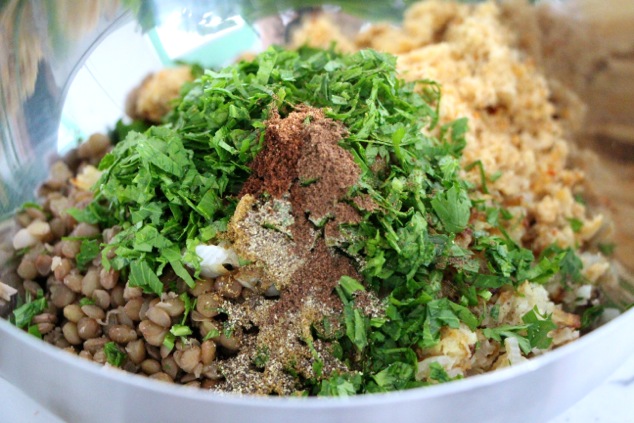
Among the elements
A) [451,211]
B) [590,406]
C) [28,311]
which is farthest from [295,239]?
[590,406]

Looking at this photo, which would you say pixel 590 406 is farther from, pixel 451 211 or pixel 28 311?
pixel 28 311

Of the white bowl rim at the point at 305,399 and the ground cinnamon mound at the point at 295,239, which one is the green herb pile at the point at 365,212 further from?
the white bowl rim at the point at 305,399

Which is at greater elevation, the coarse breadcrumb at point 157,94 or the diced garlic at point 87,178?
the coarse breadcrumb at point 157,94

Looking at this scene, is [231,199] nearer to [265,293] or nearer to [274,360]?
[265,293]

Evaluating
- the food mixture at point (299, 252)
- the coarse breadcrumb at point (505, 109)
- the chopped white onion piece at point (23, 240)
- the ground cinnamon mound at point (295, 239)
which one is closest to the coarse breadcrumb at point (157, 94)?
the food mixture at point (299, 252)

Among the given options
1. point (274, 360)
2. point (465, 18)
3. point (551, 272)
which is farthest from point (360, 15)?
point (274, 360)

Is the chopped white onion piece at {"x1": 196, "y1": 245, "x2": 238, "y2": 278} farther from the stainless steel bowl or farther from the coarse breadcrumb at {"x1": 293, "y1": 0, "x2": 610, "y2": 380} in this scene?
the coarse breadcrumb at {"x1": 293, "y1": 0, "x2": 610, "y2": 380}

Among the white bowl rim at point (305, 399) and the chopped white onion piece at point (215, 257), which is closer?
the white bowl rim at point (305, 399)
